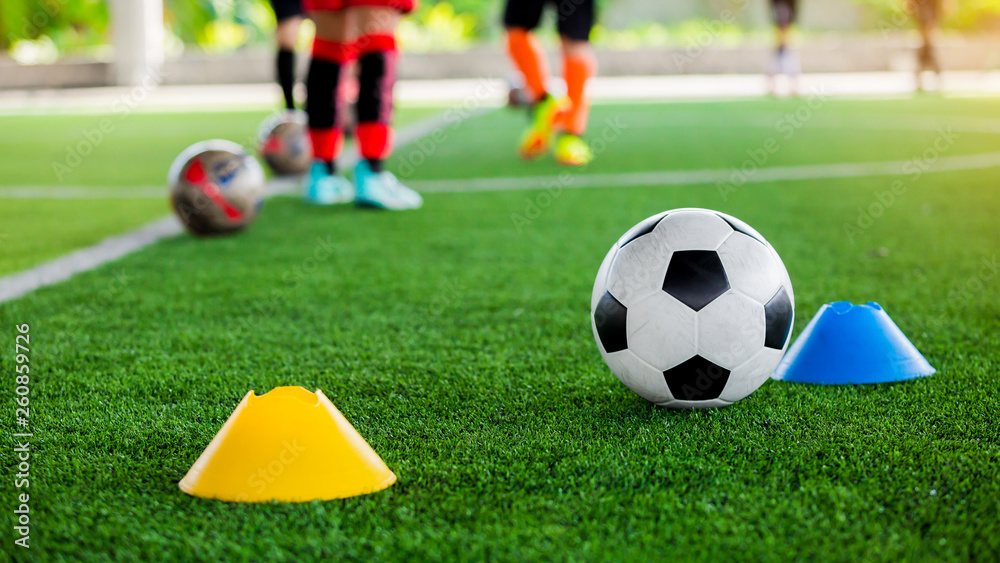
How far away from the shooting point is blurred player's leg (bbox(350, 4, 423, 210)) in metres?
4.97

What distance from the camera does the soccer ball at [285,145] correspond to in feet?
21.0

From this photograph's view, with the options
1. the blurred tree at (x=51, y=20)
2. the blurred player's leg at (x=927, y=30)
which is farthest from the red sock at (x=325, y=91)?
the blurred tree at (x=51, y=20)

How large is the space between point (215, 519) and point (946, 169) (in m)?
5.99

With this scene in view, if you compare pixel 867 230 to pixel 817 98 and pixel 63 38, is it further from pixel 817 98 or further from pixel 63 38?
pixel 63 38

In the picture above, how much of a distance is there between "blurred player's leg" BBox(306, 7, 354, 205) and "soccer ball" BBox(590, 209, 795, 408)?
341 centimetres

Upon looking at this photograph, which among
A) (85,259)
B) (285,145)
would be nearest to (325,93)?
(285,145)

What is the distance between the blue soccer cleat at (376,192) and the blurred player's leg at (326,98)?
0.80ft

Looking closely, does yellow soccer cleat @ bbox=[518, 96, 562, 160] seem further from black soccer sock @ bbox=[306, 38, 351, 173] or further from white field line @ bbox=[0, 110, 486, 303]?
white field line @ bbox=[0, 110, 486, 303]

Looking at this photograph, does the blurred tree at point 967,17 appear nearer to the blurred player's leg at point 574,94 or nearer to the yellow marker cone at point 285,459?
the blurred player's leg at point 574,94

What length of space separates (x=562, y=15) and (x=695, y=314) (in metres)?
4.88

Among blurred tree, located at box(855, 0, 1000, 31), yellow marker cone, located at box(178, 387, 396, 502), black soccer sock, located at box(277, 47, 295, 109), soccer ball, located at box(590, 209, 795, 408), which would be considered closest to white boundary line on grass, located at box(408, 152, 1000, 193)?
black soccer sock, located at box(277, 47, 295, 109)

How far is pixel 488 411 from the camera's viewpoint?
211 centimetres

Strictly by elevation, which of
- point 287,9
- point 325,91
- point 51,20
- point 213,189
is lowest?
point 51,20

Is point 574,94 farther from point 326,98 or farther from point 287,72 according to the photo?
point 287,72
